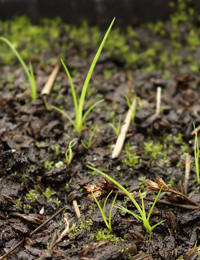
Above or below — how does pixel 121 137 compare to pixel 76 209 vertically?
above

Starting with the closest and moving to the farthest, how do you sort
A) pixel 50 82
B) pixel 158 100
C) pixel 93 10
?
pixel 158 100
pixel 50 82
pixel 93 10

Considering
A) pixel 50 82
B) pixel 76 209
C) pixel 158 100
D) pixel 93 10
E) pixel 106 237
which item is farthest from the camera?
pixel 93 10

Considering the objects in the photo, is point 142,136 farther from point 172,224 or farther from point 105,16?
point 105,16

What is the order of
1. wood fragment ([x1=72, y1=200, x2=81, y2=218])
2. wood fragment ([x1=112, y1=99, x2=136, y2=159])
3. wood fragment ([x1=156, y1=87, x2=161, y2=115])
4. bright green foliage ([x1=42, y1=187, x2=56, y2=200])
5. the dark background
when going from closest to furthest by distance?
wood fragment ([x1=72, y1=200, x2=81, y2=218]), bright green foliage ([x1=42, y1=187, x2=56, y2=200]), wood fragment ([x1=112, y1=99, x2=136, y2=159]), wood fragment ([x1=156, y1=87, x2=161, y2=115]), the dark background

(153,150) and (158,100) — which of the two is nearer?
(153,150)

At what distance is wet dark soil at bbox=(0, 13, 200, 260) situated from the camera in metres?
1.48

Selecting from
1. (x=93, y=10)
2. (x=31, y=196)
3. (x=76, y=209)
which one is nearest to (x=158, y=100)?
(x=76, y=209)

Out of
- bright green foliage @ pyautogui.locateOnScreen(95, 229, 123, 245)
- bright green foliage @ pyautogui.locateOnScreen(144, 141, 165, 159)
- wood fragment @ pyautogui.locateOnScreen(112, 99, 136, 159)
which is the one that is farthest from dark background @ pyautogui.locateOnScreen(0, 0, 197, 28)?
bright green foliage @ pyautogui.locateOnScreen(95, 229, 123, 245)

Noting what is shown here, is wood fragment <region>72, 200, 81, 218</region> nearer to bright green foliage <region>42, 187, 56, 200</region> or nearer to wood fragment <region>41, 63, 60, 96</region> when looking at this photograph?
bright green foliage <region>42, 187, 56, 200</region>

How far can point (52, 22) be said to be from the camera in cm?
322

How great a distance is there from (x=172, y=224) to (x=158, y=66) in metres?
2.00

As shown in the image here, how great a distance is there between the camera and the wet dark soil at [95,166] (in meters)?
1.48

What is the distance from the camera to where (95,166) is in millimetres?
1857

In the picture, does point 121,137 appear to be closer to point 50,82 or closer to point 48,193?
point 48,193
